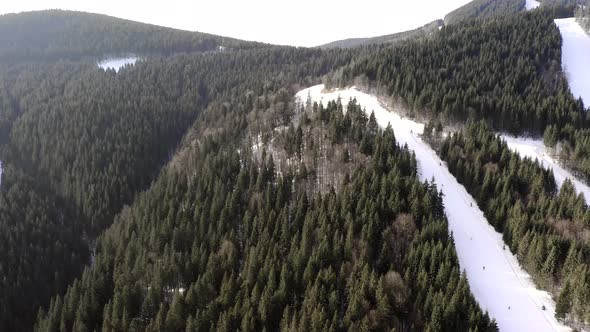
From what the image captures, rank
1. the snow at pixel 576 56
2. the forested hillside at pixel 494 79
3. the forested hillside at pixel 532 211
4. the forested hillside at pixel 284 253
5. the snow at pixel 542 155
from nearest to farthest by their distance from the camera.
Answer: the forested hillside at pixel 532 211 < the forested hillside at pixel 284 253 < the snow at pixel 542 155 < the forested hillside at pixel 494 79 < the snow at pixel 576 56

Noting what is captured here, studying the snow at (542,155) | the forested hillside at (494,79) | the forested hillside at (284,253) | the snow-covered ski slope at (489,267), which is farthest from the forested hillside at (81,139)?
the snow at (542,155)

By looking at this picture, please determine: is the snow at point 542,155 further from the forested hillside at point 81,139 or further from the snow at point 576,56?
the forested hillside at point 81,139

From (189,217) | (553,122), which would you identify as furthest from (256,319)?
(553,122)

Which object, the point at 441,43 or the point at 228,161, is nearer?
the point at 228,161

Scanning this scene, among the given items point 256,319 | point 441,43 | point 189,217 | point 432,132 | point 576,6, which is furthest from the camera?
point 576,6

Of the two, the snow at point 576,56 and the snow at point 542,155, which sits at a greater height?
the snow at point 576,56

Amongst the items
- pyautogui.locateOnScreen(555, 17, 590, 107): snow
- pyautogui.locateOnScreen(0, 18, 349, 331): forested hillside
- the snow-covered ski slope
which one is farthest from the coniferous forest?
pyautogui.locateOnScreen(555, 17, 590, 107): snow

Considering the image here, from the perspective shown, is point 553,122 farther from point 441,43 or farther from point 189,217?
point 189,217

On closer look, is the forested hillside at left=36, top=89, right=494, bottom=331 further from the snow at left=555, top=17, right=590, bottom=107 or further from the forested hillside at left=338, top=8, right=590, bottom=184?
the snow at left=555, top=17, right=590, bottom=107
